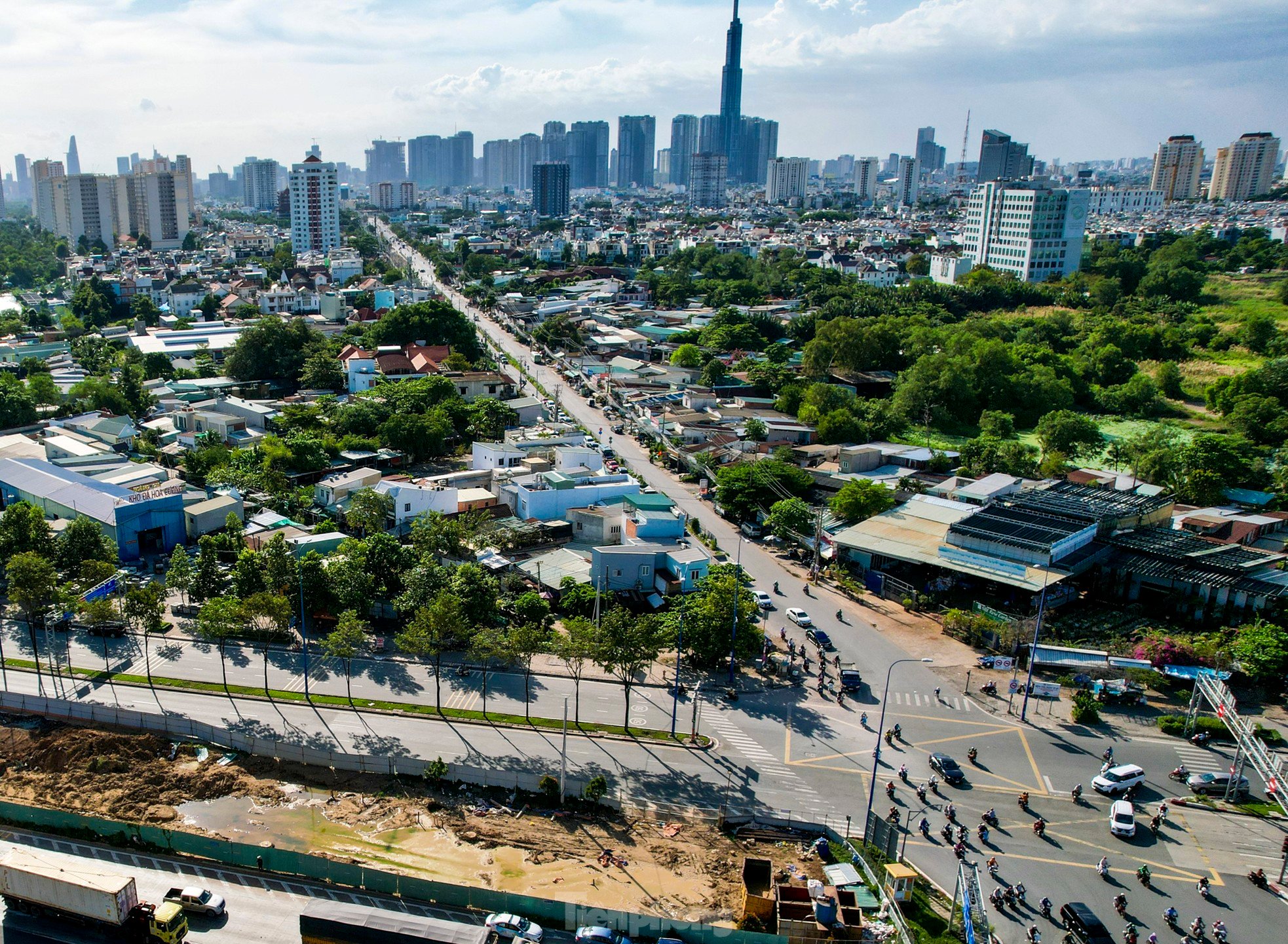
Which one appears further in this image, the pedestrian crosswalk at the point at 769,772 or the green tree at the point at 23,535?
the green tree at the point at 23,535

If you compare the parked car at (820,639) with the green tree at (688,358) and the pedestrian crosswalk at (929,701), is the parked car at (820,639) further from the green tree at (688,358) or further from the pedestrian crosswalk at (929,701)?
the green tree at (688,358)

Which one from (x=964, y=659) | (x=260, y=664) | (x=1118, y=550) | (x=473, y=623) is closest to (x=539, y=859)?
(x=473, y=623)

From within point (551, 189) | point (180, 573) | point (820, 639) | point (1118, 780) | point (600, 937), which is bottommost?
point (600, 937)

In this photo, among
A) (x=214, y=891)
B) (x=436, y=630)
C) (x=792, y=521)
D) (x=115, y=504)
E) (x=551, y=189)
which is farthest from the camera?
(x=551, y=189)

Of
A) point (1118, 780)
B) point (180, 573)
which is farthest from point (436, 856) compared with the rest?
point (1118, 780)

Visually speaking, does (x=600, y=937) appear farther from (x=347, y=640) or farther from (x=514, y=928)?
(x=347, y=640)

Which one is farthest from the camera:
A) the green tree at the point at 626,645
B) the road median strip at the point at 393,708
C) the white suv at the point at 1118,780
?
the green tree at the point at 626,645

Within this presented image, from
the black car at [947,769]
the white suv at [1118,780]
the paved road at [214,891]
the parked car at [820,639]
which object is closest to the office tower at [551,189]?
the parked car at [820,639]
